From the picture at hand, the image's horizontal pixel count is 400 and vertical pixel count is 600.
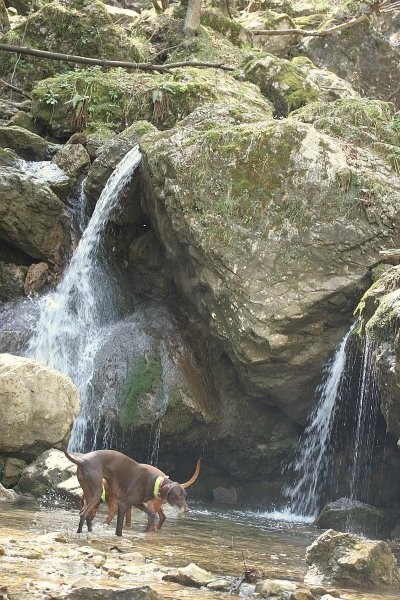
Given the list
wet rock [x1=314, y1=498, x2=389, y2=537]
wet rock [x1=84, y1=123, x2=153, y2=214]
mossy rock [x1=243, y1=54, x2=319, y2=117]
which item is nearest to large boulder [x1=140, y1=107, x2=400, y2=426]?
wet rock [x1=314, y1=498, x2=389, y2=537]

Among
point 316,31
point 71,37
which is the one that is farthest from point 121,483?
point 316,31

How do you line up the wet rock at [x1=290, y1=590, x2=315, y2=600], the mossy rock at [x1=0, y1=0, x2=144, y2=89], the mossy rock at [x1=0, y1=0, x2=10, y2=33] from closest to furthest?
1. the wet rock at [x1=290, y1=590, x2=315, y2=600]
2. the mossy rock at [x1=0, y1=0, x2=144, y2=89]
3. the mossy rock at [x1=0, y1=0, x2=10, y2=33]

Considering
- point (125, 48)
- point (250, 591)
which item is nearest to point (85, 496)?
point (250, 591)

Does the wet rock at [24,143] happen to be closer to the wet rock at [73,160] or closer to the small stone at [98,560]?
the wet rock at [73,160]

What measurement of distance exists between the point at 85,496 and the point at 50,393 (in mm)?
2809

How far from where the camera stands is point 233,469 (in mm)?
13102

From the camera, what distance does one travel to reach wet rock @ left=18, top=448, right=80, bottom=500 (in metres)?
8.88

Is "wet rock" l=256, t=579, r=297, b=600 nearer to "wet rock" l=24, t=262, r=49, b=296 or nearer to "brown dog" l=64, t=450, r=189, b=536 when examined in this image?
"brown dog" l=64, t=450, r=189, b=536

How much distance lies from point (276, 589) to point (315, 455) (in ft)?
24.9

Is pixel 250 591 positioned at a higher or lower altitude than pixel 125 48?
lower

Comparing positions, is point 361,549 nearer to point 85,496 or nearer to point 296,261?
point 85,496

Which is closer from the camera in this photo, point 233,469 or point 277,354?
point 277,354

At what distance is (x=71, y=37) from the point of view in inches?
782

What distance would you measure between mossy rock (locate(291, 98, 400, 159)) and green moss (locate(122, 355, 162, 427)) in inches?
185
